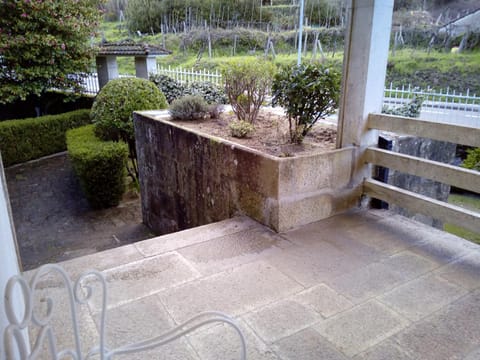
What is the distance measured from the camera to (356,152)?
10.7ft

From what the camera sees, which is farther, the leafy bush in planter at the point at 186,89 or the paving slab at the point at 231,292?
the leafy bush in planter at the point at 186,89

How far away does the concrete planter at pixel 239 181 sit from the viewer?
2918 millimetres

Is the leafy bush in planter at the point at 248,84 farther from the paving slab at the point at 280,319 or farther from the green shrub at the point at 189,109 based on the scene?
the paving slab at the point at 280,319

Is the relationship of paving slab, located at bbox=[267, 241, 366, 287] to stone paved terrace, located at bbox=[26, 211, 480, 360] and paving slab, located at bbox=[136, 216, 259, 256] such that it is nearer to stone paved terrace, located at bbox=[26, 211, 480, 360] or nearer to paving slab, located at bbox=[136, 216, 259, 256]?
stone paved terrace, located at bbox=[26, 211, 480, 360]

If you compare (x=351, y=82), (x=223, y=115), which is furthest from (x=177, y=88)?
(x=351, y=82)

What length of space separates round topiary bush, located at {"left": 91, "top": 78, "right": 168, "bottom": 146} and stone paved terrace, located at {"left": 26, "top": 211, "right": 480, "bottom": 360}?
421cm

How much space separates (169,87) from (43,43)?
2735 mm

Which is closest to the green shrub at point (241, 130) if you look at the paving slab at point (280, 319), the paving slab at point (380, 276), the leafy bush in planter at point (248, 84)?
the leafy bush in planter at point (248, 84)

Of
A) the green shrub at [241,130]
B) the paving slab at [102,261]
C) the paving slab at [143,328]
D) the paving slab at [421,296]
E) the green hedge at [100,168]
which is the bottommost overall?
the green hedge at [100,168]

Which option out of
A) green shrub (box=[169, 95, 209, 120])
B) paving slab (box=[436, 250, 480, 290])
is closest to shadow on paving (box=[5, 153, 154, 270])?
green shrub (box=[169, 95, 209, 120])

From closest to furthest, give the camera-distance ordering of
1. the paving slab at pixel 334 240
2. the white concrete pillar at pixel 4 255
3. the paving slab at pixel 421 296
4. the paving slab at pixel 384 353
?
1. the white concrete pillar at pixel 4 255
2. the paving slab at pixel 384 353
3. the paving slab at pixel 421 296
4. the paving slab at pixel 334 240

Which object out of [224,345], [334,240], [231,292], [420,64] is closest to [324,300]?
[231,292]

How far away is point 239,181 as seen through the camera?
3.29 metres

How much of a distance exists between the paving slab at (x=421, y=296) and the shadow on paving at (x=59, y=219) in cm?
391
